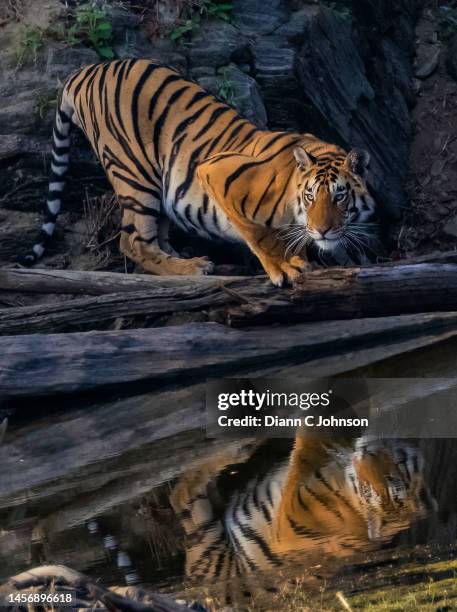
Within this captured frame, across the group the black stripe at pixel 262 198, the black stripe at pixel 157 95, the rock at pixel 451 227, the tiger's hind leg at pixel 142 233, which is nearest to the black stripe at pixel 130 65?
the black stripe at pixel 157 95

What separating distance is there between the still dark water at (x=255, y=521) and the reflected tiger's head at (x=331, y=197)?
1473mm

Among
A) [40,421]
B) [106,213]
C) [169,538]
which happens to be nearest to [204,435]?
[40,421]

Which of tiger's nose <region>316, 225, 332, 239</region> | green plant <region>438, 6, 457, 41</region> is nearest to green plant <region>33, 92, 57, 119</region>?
tiger's nose <region>316, 225, 332, 239</region>

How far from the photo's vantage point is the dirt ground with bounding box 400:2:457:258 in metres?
9.24

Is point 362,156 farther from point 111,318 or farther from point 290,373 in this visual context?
point 111,318

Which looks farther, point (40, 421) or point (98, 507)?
point (40, 421)

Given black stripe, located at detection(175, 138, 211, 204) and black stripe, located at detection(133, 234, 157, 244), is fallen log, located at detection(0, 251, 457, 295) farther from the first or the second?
black stripe, located at detection(175, 138, 211, 204)

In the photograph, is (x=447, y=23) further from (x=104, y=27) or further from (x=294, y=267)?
(x=294, y=267)

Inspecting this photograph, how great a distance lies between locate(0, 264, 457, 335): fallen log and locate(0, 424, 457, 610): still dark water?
3.21ft

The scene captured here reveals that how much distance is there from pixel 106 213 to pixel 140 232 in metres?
0.59

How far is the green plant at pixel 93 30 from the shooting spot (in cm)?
872

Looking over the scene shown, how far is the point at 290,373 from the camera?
700 centimetres

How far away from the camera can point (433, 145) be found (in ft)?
32.3

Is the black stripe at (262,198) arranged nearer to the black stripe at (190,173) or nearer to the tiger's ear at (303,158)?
the tiger's ear at (303,158)
